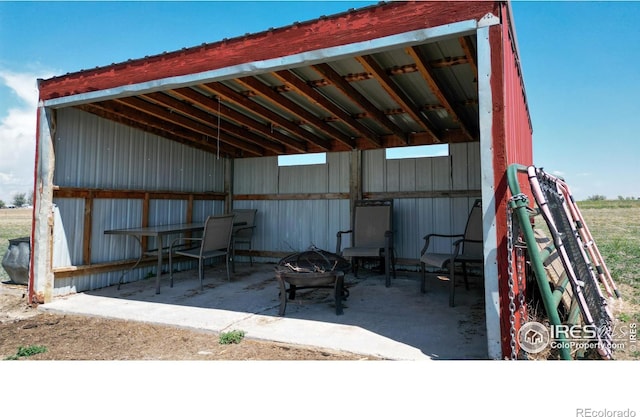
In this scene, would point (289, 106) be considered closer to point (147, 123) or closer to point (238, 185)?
point (147, 123)

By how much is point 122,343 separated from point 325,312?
Answer: 181 cm

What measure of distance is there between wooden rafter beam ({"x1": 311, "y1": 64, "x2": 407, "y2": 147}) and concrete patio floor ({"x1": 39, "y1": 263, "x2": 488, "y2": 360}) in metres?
2.31

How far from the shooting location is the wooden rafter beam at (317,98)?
3393 millimetres

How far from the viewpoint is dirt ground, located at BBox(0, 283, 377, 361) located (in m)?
2.41

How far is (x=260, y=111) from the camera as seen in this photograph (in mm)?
4488

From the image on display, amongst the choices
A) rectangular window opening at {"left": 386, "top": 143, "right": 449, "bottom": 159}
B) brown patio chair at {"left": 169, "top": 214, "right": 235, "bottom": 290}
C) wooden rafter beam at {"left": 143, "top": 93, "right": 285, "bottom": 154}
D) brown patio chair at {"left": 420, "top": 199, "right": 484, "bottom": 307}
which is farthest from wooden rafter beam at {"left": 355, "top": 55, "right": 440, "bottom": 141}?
brown patio chair at {"left": 169, "top": 214, "right": 235, "bottom": 290}

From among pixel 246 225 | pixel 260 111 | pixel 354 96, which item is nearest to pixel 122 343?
pixel 260 111

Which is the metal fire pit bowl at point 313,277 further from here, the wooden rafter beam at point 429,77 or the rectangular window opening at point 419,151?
the rectangular window opening at point 419,151

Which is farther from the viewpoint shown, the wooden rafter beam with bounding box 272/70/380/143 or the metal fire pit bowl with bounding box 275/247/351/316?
the wooden rafter beam with bounding box 272/70/380/143

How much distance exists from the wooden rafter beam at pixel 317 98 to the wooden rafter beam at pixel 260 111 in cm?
81

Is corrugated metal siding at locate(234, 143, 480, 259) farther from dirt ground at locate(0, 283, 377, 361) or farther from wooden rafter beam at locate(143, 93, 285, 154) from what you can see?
dirt ground at locate(0, 283, 377, 361)

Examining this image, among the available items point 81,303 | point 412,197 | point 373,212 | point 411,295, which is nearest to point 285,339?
point 411,295
